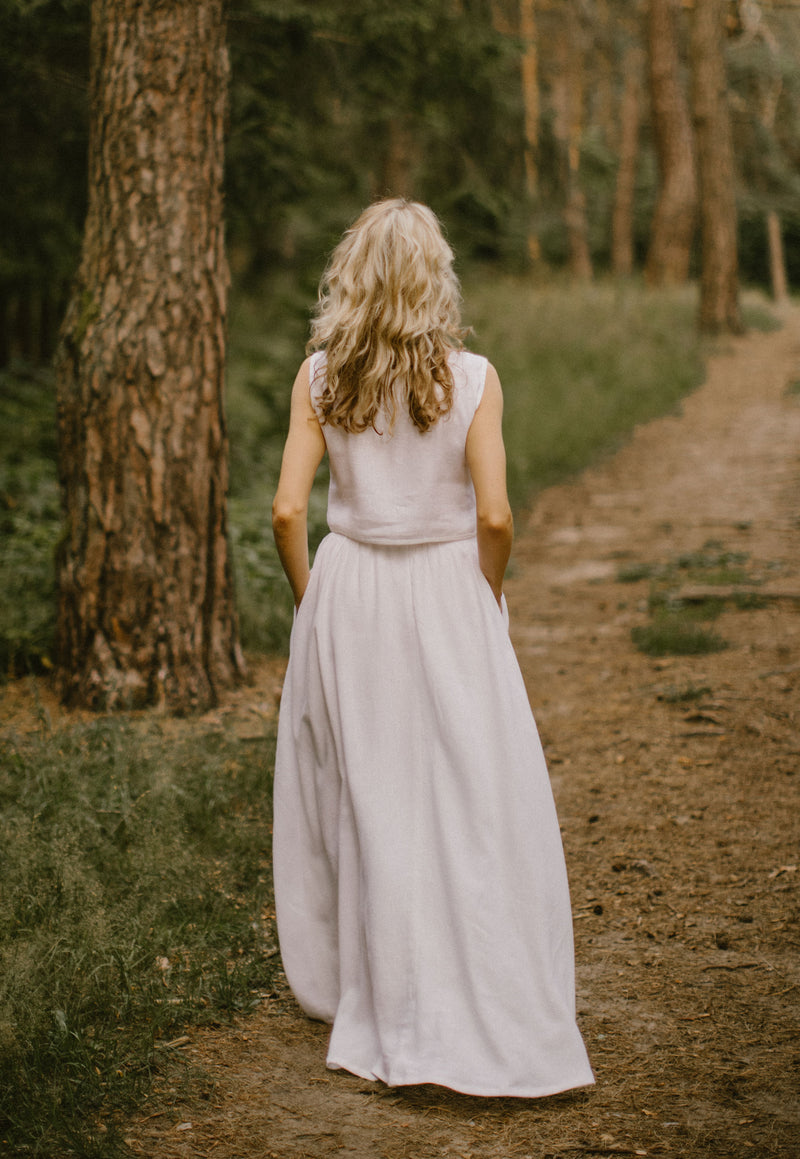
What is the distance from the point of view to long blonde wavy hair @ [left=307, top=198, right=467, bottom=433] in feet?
8.91

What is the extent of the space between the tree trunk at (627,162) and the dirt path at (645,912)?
2098 cm

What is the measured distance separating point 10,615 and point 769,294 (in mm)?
33313

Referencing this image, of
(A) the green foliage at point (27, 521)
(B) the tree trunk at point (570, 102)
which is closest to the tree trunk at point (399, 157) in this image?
(A) the green foliage at point (27, 521)

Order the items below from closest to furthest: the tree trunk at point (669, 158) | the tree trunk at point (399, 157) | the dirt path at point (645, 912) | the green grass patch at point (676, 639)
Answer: the dirt path at point (645, 912), the green grass patch at point (676, 639), the tree trunk at point (399, 157), the tree trunk at point (669, 158)

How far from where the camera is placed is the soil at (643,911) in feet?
8.80

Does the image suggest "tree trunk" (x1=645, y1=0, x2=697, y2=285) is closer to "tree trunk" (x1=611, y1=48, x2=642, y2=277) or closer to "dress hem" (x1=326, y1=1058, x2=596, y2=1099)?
"tree trunk" (x1=611, y1=48, x2=642, y2=277)

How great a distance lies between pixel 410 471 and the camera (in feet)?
9.42

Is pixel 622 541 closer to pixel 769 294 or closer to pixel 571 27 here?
pixel 571 27

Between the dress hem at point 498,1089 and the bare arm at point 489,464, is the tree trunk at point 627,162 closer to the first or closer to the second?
the bare arm at point 489,464

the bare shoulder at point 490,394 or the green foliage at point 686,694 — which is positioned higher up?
the bare shoulder at point 490,394

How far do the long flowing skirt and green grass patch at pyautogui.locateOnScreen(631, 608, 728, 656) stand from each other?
11.5 feet

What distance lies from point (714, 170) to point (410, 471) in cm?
1722

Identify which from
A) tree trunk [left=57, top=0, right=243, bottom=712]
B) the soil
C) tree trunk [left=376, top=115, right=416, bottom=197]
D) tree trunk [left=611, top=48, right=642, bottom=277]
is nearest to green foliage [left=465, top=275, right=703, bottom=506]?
tree trunk [left=376, top=115, right=416, bottom=197]

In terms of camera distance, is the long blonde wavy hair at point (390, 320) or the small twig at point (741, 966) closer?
the long blonde wavy hair at point (390, 320)
